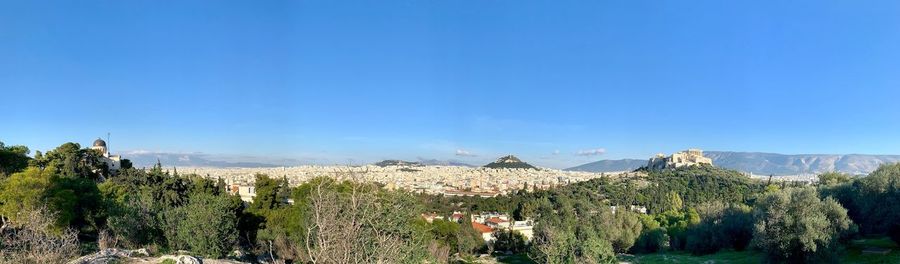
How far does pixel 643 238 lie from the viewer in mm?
51719

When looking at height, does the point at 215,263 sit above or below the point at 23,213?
below

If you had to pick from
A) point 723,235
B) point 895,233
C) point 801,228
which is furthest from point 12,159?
point 895,233

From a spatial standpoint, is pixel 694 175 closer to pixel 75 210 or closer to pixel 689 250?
pixel 689 250

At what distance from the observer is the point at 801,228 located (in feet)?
85.5

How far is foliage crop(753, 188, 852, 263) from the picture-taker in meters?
25.6

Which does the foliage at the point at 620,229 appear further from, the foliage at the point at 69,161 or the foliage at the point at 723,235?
the foliage at the point at 69,161

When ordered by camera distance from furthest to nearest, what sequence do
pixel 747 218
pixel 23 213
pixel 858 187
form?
pixel 747 218 < pixel 858 187 < pixel 23 213

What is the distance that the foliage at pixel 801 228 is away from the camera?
25.6m

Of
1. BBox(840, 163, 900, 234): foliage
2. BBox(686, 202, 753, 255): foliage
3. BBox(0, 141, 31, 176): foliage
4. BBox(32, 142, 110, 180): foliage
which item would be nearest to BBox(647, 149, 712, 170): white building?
BBox(686, 202, 753, 255): foliage

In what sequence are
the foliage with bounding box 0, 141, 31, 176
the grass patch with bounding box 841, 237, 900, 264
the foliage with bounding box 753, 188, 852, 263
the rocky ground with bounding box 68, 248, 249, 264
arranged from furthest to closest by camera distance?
the foliage with bounding box 0, 141, 31, 176, the grass patch with bounding box 841, 237, 900, 264, the foliage with bounding box 753, 188, 852, 263, the rocky ground with bounding box 68, 248, 249, 264

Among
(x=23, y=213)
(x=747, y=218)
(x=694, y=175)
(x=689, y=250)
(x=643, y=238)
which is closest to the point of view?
(x=23, y=213)

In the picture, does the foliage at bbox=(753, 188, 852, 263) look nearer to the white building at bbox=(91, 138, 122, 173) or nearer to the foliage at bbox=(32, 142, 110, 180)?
the foliage at bbox=(32, 142, 110, 180)

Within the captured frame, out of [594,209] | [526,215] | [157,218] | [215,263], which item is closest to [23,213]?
[157,218]

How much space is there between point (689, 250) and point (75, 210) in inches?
1769
